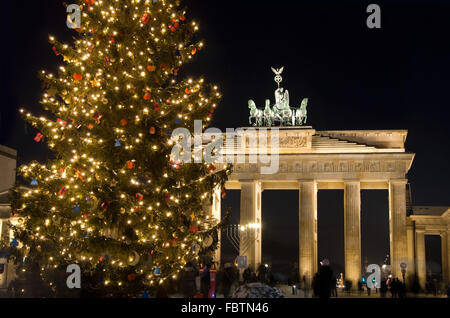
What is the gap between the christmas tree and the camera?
1612 centimetres

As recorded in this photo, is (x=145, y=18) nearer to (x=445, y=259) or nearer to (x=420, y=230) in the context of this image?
(x=420, y=230)

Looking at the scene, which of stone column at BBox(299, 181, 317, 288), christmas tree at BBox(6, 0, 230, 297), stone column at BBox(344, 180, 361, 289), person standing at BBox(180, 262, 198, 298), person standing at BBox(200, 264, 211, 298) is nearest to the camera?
christmas tree at BBox(6, 0, 230, 297)

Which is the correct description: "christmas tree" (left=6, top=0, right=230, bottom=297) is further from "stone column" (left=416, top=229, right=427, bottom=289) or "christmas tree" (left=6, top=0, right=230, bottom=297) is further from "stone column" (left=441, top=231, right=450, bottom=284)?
"stone column" (left=441, top=231, right=450, bottom=284)

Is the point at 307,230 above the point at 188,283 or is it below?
above

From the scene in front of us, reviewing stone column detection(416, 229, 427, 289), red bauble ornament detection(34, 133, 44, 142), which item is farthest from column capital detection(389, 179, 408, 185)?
red bauble ornament detection(34, 133, 44, 142)

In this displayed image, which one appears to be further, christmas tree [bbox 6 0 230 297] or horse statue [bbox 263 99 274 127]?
horse statue [bbox 263 99 274 127]

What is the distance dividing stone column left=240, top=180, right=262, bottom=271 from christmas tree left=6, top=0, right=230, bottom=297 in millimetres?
31595

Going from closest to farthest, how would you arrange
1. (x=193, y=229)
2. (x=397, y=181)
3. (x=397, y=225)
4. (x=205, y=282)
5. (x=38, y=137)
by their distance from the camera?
(x=38, y=137) < (x=193, y=229) < (x=205, y=282) < (x=397, y=225) < (x=397, y=181)

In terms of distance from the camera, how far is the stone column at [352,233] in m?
48.6

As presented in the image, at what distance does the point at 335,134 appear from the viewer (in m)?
51.8

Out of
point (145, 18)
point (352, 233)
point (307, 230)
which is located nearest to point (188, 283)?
point (145, 18)

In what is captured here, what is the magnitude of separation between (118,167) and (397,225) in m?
37.2

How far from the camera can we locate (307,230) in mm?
49500
